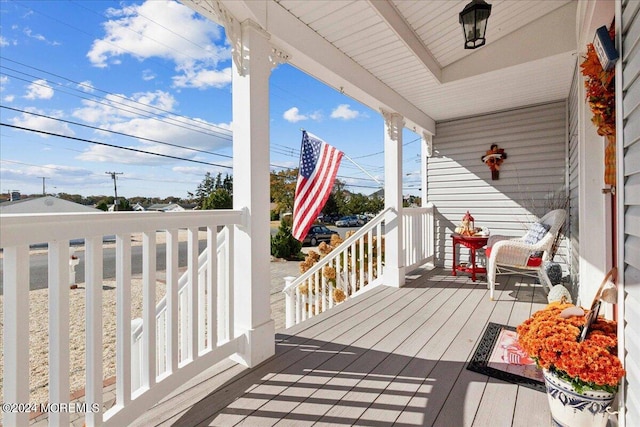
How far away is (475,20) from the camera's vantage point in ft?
7.26

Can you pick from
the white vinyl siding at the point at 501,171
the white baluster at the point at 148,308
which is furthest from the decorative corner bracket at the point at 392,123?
the white baluster at the point at 148,308

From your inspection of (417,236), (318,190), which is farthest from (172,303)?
(417,236)

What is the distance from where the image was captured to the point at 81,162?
2676mm

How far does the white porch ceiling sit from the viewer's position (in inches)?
94.3

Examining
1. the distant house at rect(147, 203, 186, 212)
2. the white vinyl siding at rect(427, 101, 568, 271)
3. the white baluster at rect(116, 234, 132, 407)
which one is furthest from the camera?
the white vinyl siding at rect(427, 101, 568, 271)

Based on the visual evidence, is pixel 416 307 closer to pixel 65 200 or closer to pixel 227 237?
pixel 227 237

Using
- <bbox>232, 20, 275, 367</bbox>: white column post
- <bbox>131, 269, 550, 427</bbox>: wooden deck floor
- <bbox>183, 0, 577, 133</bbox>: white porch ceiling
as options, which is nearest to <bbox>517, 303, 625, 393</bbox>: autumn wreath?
<bbox>131, 269, 550, 427</bbox>: wooden deck floor

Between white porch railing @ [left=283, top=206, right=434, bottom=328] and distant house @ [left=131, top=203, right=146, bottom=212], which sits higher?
distant house @ [left=131, top=203, right=146, bottom=212]

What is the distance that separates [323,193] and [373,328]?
1.48 meters

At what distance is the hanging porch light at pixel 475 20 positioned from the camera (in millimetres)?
2154

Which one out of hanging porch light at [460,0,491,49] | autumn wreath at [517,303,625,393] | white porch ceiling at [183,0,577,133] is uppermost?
white porch ceiling at [183,0,577,133]

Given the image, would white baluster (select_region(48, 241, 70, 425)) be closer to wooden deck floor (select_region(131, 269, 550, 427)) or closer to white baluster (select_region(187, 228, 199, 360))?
wooden deck floor (select_region(131, 269, 550, 427))

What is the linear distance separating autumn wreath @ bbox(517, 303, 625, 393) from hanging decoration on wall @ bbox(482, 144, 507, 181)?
3.64m

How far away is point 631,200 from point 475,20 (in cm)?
165
